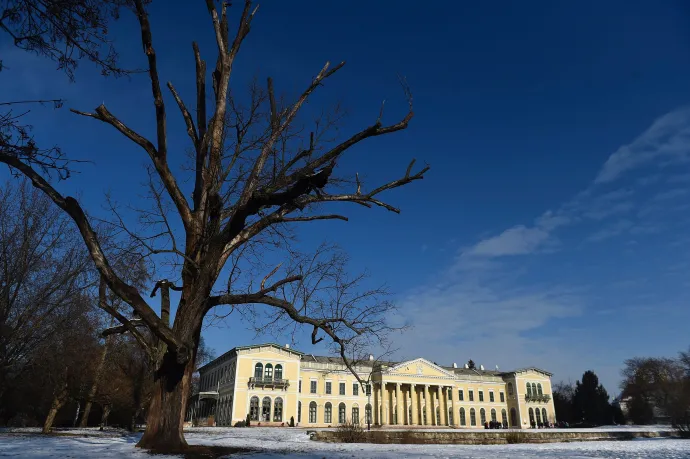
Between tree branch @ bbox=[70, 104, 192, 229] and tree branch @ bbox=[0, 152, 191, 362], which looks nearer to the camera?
tree branch @ bbox=[0, 152, 191, 362]

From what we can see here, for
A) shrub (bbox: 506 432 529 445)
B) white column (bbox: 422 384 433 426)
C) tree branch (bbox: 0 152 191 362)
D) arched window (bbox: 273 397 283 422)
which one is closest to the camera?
tree branch (bbox: 0 152 191 362)

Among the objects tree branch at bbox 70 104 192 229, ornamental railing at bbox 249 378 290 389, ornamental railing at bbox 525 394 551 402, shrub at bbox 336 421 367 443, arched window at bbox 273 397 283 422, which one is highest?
tree branch at bbox 70 104 192 229

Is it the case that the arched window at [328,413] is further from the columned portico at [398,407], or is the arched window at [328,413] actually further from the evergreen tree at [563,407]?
the evergreen tree at [563,407]

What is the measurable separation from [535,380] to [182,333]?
68.2m

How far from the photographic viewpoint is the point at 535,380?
6475cm

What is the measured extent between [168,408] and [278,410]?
44.6m

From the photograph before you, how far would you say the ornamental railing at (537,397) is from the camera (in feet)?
208

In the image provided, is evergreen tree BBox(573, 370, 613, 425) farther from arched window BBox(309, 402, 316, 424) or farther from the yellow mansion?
arched window BBox(309, 402, 316, 424)

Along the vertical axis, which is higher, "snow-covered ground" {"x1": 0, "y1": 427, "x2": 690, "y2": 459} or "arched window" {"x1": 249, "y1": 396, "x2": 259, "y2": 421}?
"arched window" {"x1": 249, "y1": 396, "x2": 259, "y2": 421}

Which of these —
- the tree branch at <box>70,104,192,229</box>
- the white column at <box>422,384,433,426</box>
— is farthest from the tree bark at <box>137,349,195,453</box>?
the white column at <box>422,384,433,426</box>

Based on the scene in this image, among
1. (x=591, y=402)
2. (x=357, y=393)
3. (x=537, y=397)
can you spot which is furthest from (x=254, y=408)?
(x=591, y=402)

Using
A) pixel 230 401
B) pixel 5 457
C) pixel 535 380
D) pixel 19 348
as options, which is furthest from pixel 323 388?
pixel 5 457

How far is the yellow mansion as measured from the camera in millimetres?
47906

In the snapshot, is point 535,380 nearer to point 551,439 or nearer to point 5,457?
point 551,439
